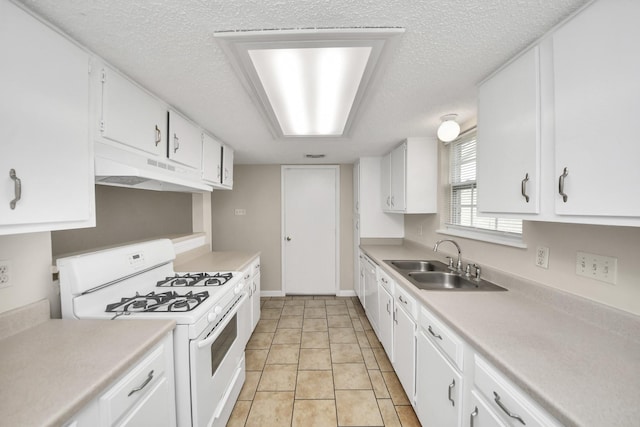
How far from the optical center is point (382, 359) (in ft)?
7.52

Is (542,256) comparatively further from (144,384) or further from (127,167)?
(127,167)

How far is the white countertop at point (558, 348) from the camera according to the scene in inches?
26.1

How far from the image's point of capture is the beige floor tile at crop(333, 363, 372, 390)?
1.94 metres

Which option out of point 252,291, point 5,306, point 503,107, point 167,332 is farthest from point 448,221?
point 5,306

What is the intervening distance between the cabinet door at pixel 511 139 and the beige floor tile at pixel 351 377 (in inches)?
66.4

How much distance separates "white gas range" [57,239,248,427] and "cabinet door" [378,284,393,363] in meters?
1.29

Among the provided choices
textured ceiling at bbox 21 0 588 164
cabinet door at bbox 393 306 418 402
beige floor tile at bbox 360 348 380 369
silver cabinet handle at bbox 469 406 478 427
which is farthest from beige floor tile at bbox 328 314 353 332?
textured ceiling at bbox 21 0 588 164

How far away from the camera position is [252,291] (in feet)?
8.63

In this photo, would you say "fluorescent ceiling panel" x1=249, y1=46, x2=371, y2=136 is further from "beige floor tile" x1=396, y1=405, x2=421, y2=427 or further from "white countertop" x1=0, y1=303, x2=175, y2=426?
"beige floor tile" x1=396, y1=405, x2=421, y2=427

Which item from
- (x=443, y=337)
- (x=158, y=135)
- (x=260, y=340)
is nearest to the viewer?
(x=443, y=337)

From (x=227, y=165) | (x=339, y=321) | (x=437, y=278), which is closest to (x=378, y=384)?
(x=437, y=278)

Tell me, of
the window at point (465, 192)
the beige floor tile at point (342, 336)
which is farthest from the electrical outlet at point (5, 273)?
the window at point (465, 192)

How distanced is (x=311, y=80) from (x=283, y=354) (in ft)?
8.05

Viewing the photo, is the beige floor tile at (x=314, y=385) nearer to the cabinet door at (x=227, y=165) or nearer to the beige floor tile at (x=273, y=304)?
the beige floor tile at (x=273, y=304)
